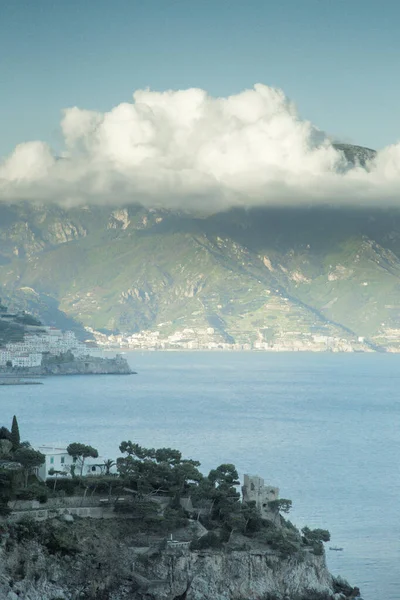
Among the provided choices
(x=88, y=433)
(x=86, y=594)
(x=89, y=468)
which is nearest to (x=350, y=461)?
(x=88, y=433)

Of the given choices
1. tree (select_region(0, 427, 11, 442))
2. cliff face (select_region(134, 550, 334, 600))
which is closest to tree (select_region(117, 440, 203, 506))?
cliff face (select_region(134, 550, 334, 600))

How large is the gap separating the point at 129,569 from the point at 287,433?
2131 inches

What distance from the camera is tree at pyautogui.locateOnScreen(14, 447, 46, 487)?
46000 millimetres

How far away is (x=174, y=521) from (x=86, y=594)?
19.1 ft

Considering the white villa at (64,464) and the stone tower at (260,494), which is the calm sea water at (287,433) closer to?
the stone tower at (260,494)

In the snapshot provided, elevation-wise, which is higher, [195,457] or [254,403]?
[254,403]

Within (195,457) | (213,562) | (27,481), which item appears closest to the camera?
(213,562)

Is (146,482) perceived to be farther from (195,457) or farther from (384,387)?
(384,387)

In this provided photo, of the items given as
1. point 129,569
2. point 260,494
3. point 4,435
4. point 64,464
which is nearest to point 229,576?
point 129,569

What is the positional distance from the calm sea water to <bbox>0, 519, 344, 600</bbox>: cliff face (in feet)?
12.4

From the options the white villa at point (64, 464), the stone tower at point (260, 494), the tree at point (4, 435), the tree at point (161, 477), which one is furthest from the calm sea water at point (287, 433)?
the tree at point (4, 435)

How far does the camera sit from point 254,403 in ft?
412

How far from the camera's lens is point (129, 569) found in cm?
4072

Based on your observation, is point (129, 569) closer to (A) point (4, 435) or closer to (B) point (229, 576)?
(B) point (229, 576)
